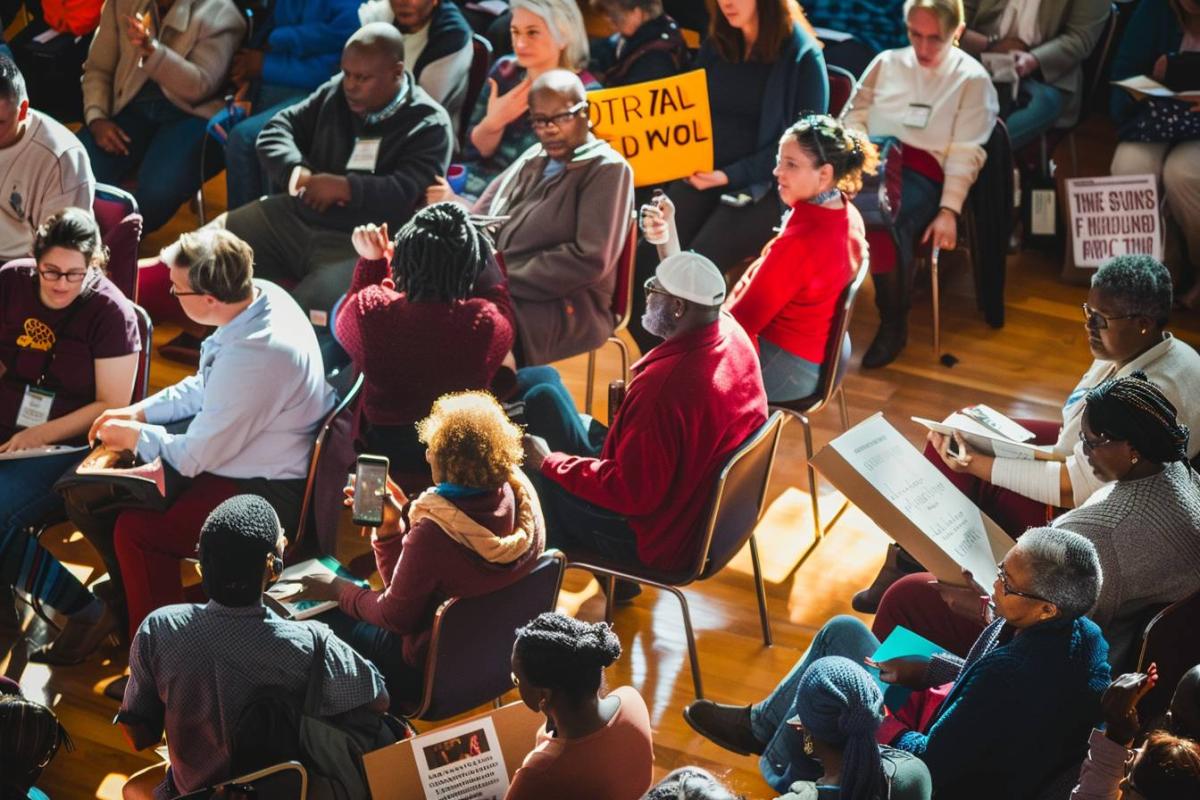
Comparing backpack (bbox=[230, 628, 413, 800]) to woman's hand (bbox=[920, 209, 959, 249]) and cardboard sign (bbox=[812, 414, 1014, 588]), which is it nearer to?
cardboard sign (bbox=[812, 414, 1014, 588])

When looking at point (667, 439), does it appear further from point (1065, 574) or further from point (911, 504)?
point (1065, 574)

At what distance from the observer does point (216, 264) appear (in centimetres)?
A: 363

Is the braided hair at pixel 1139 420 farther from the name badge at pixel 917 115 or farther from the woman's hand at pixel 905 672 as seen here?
the name badge at pixel 917 115

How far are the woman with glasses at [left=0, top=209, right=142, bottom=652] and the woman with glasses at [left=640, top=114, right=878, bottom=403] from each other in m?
1.88

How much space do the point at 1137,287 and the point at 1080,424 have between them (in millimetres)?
383

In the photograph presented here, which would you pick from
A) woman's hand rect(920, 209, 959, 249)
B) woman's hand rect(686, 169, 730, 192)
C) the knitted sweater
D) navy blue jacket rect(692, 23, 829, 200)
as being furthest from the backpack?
woman's hand rect(920, 209, 959, 249)

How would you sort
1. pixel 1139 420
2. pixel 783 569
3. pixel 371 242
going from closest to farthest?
pixel 1139 420
pixel 371 242
pixel 783 569

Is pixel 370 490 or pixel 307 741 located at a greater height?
pixel 370 490

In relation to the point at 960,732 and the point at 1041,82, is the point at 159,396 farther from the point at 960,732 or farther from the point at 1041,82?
the point at 1041,82

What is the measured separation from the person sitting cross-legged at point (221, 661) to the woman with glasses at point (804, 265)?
1.94 m

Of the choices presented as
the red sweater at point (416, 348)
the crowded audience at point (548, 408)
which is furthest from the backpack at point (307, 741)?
the red sweater at point (416, 348)

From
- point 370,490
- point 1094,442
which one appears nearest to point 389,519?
point 370,490

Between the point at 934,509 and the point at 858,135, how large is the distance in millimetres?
1503

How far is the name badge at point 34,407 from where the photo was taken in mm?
3953
